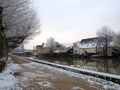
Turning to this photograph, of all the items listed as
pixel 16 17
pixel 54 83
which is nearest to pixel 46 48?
pixel 16 17

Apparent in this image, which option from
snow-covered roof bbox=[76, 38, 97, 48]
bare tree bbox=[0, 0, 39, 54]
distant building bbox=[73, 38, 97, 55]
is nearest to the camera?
bare tree bbox=[0, 0, 39, 54]

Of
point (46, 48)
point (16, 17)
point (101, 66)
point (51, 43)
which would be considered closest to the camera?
point (16, 17)

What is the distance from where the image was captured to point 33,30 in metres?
33.8

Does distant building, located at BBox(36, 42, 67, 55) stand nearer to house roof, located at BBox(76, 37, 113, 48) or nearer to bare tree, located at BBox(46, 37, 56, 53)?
bare tree, located at BBox(46, 37, 56, 53)

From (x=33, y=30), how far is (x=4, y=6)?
55.5 ft

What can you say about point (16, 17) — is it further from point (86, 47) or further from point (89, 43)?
point (89, 43)

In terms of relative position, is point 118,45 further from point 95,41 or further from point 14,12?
point 14,12

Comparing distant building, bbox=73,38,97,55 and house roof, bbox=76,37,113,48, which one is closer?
distant building, bbox=73,38,97,55

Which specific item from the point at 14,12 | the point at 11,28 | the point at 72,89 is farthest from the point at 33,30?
the point at 72,89

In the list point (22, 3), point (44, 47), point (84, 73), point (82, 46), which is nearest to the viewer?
point (84, 73)

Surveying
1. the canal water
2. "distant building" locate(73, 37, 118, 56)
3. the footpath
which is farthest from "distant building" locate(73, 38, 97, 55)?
the footpath

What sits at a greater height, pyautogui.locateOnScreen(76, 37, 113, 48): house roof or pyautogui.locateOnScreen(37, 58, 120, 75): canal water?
pyautogui.locateOnScreen(76, 37, 113, 48): house roof

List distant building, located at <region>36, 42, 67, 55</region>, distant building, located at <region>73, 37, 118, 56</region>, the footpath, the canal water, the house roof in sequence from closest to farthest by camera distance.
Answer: the footpath, the canal water, distant building, located at <region>73, 37, 118, 56</region>, the house roof, distant building, located at <region>36, 42, 67, 55</region>

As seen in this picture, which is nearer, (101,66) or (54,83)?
(54,83)
